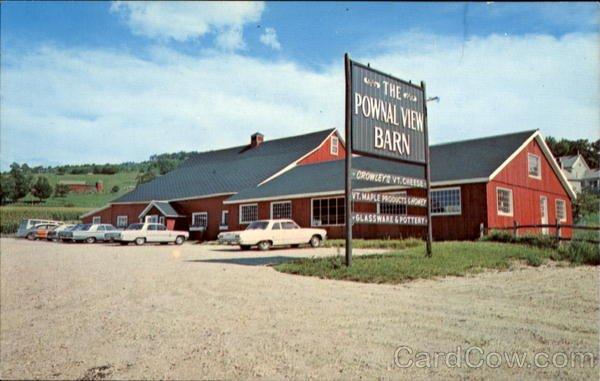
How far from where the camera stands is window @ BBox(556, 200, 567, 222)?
2805 centimetres

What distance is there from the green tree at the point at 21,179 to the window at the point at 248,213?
2576cm

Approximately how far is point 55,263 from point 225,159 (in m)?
30.9

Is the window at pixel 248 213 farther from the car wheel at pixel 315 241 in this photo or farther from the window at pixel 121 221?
the window at pixel 121 221

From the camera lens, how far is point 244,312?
725cm

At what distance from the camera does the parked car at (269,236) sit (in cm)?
2094

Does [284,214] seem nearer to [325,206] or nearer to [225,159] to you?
[325,206]

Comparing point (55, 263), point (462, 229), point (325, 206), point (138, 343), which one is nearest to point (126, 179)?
point (138, 343)

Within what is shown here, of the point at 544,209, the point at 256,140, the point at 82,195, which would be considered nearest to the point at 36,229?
the point at 82,195

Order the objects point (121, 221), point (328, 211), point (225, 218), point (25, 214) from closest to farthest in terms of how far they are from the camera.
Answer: point (25, 214), point (328, 211), point (225, 218), point (121, 221)

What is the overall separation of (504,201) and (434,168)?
3580 mm

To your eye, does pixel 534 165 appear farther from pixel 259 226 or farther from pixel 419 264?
pixel 419 264

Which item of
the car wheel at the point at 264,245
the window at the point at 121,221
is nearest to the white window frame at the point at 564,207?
the car wheel at the point at 264,245

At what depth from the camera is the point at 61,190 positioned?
5.42m

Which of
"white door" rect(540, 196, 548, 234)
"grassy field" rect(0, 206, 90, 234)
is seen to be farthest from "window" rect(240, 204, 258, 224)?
"grassy field" rect(0, 206, 90, 234)
